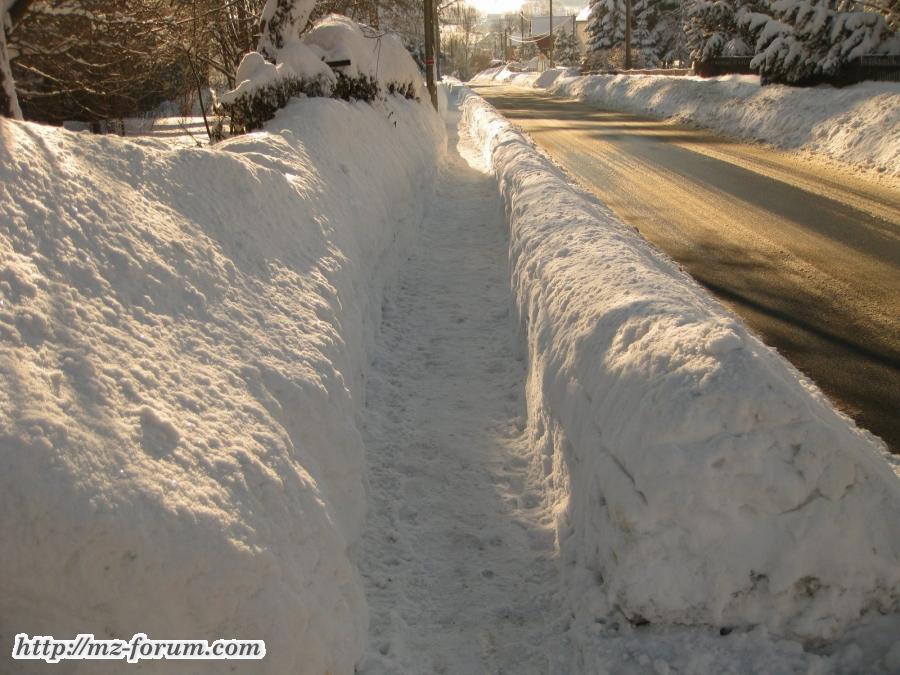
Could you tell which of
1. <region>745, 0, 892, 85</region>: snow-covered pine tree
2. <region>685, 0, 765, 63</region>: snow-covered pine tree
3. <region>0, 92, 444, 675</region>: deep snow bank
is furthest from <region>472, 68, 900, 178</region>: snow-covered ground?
<region>0, 92, 444, 675</region>: deep snow bank

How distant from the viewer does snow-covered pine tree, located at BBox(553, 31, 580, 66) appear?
67.6 metres

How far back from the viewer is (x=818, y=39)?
55.4ft

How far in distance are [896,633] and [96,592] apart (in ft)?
9.12

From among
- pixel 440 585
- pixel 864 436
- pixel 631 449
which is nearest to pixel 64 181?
pixel 440 585

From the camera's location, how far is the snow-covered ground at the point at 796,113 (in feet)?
40.5

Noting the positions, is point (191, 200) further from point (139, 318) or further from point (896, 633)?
point (896, 633)

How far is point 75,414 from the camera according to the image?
2170mm

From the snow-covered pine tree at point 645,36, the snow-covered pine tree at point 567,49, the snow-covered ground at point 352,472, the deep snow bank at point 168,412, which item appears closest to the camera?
the deep snow bank at point 168,412

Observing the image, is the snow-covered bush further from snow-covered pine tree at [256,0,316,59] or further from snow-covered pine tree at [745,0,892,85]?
snow-covered pine tree at [745,0,892,85]

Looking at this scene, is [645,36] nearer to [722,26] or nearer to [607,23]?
[607,23]

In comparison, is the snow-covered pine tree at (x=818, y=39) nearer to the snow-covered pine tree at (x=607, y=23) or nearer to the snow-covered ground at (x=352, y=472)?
the snow-covered ground at (x=352, y=472)

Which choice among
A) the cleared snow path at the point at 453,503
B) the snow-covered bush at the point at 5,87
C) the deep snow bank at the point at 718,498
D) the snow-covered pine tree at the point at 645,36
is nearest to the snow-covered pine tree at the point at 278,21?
the cleared snow path at the point at 453,503

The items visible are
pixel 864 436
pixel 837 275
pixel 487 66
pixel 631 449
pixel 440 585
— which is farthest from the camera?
pixel 487 66

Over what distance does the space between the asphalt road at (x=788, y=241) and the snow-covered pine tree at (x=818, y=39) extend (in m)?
3.03
